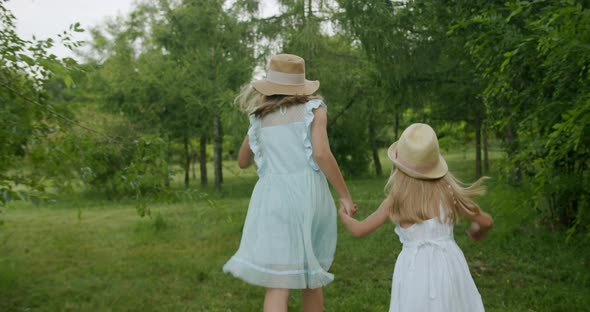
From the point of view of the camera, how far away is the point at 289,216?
137 inches

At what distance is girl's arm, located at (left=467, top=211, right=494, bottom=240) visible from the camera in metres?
3.12

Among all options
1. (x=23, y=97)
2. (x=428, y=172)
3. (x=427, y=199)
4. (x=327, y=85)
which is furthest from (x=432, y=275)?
(x=327, y=85)

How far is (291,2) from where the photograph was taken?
15.4 m

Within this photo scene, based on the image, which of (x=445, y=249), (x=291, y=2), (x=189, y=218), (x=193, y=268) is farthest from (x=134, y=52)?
(x=445, y=249)

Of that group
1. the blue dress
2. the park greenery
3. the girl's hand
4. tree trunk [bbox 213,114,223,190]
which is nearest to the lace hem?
the blue dress

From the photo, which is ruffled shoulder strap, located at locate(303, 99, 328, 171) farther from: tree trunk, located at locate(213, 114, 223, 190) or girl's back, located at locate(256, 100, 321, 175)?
tree trunk, located at locate(213, 114, 223, 190)

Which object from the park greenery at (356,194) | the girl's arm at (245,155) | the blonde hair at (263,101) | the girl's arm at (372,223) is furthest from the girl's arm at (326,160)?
the park greenery at (356,194)

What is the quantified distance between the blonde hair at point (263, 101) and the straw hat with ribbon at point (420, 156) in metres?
0.78

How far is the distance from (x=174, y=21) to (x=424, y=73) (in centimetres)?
1032

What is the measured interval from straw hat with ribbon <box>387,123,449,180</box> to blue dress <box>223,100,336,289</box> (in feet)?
2.17

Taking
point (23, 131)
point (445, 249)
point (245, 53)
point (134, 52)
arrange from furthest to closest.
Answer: point (134, 52), point (245, 53), point (23, 131), point (445, 249)

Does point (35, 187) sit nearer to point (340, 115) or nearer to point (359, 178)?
point (340, 115)

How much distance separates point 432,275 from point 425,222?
0.93 ft

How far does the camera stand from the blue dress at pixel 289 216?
345 centimetres
